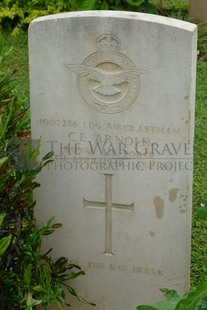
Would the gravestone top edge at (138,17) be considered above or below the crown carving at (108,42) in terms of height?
above

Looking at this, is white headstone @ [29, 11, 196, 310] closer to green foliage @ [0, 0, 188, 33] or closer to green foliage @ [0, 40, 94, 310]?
green foliage @ [0, 40, 94, 310]

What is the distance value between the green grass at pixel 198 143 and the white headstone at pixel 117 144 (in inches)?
9.9

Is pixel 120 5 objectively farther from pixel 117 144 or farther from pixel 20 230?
pixel 20 230

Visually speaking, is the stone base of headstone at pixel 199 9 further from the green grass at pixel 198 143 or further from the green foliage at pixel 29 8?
the green foliage at pixel 29 8

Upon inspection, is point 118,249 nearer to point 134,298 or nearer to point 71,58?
point 134,298

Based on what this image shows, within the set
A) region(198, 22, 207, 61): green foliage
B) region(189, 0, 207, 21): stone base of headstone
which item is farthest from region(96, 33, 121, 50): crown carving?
region(189, 0, 207, 21): stone base of headstone

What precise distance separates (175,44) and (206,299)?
1378 mm

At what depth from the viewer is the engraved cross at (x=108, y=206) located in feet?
13.0

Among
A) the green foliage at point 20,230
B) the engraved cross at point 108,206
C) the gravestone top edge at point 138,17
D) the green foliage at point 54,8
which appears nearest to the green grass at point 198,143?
the green foliage at point 54,8

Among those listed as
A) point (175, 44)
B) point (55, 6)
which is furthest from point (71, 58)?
point (55, 6)

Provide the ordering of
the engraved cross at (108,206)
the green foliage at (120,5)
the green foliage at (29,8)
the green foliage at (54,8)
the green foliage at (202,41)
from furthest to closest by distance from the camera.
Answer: the green foliage at (29,8)
the green foliage at (202,41)
the green foliage at (54,8)
the green foliage at (120,5)
the engraved cross at (108,206)

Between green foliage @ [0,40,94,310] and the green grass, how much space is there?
22.9 inches

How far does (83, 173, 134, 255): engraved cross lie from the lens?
396cm

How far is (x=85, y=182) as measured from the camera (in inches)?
157
